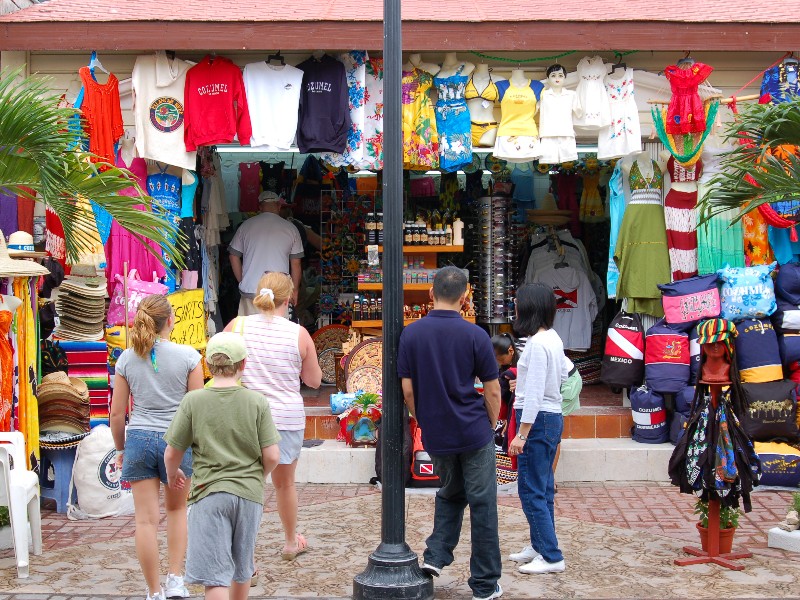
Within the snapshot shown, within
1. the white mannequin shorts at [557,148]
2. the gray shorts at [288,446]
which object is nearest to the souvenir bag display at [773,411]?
the white mannequin shorts at [557,148]

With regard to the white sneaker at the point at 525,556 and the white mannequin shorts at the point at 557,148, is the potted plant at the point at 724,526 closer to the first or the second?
the white sneaker at the point at 525,556

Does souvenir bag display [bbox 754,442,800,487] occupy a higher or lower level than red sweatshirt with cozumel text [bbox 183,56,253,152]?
lower

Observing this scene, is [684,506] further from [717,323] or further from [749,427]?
[717,323]

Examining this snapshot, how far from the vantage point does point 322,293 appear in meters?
10.9

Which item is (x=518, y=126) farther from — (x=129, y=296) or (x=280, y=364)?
(x=280, y=364)

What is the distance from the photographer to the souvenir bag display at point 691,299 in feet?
27.6

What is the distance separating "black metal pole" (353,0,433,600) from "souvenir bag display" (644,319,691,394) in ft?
12.3

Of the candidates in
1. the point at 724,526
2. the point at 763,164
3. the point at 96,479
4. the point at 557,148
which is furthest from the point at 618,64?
the point at 96,479

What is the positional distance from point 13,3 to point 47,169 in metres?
5.28

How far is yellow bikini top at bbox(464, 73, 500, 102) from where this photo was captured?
28.4ft

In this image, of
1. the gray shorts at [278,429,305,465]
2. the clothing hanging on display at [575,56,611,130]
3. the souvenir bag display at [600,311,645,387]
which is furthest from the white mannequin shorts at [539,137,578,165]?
the gray shorts at [278,429,305,465]

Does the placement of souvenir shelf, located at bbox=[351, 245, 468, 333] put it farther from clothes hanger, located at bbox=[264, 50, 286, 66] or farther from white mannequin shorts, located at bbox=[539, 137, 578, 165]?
clothes hanger, located at bbox=[264, 50, 286, 66]

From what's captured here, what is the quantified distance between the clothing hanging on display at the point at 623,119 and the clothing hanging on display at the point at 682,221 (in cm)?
42

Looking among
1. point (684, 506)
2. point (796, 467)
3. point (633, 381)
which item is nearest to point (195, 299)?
point (633, 381)
